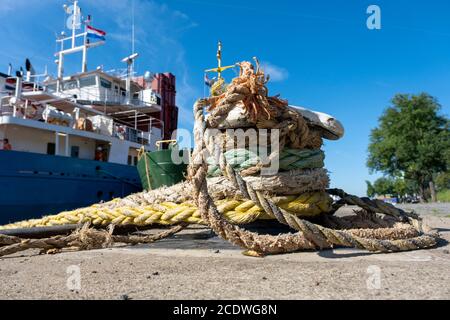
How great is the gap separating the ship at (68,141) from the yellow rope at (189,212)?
7.07m

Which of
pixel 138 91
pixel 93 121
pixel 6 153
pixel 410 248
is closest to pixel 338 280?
pixel 410 248

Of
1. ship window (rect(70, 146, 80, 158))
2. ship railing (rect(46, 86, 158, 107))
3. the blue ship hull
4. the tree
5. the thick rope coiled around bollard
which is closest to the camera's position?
the thick rope coiled around bollard

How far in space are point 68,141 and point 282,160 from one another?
11296mm

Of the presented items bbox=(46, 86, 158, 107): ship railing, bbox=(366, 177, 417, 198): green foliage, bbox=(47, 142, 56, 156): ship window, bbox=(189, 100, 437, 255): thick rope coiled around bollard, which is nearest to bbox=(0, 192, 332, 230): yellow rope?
bbox=(189, 100, 437, 255): thick rope coiled around bollard

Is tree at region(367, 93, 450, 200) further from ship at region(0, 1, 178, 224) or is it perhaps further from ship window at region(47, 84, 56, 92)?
ship window at region(47, 84, 56, 92)

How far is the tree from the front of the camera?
2845 cm

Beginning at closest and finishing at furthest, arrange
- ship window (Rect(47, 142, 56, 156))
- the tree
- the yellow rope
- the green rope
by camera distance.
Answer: the yellow rope, the green rope, ship window (Rect(47, 142, 56, 156)), the tree

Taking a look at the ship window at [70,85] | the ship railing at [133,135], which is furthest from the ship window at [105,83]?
the ship railing at [133,135]

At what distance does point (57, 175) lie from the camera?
10.5m

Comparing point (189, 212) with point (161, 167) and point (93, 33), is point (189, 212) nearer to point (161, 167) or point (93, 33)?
point (161, 167)

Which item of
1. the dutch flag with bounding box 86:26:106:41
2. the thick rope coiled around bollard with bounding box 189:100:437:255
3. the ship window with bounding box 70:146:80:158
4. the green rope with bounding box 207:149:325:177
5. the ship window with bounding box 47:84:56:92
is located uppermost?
the dutch flag with bounding box 86:26:106:41

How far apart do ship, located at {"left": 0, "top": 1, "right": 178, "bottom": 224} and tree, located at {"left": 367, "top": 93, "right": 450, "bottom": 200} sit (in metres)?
22.0

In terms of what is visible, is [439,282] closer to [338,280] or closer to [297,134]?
[338,280]
